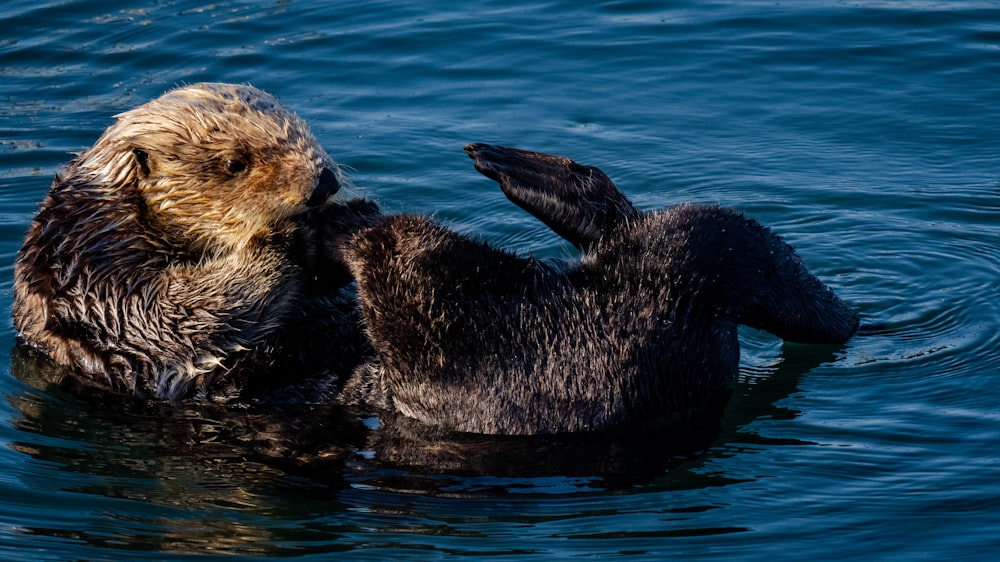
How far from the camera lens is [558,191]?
524cm

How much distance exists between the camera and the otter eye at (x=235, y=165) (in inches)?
191

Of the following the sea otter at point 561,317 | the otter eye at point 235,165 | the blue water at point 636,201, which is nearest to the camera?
the blue water at point 636,201

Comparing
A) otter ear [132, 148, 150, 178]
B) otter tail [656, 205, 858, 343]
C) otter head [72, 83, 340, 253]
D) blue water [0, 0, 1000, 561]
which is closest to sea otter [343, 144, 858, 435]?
otter tail [656, 205, 858, 343]

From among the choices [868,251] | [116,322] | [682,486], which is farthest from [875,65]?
[116,322]

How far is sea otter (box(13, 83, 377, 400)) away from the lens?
4.88 m

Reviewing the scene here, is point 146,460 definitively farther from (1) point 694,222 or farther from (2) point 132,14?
(2) point 132,14

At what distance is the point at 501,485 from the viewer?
183 inches

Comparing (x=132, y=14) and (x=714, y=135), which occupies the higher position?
(x=132, y=14)

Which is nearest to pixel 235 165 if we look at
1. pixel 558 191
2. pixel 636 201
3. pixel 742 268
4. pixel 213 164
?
pixel 213 164

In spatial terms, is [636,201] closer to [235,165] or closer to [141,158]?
[235,165]

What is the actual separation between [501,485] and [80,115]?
19.1 feet

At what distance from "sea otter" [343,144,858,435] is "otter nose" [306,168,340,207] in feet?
1.05

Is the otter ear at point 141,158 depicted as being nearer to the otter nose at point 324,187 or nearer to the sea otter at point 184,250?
the sea otter at point 184,250

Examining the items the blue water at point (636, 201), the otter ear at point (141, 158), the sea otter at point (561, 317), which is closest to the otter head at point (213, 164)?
the otter ear at point (141, 158)
